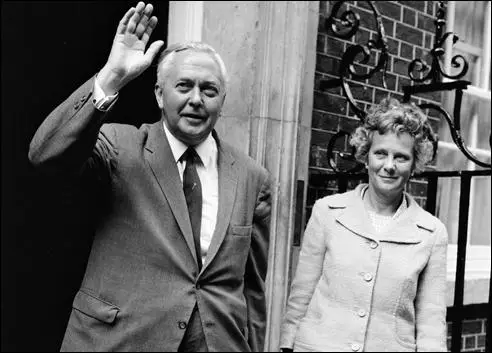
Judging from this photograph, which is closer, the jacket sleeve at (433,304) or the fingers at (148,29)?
the fingers at (148,29)

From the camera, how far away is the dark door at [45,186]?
387 cm

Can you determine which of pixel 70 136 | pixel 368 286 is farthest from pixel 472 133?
pixel 70 136

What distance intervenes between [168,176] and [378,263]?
0.94 metres

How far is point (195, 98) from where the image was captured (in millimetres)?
2441

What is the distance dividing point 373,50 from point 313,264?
82.8 inches

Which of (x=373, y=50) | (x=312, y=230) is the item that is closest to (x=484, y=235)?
(x=373, y=50)

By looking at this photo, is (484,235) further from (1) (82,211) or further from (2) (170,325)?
(2) (170,325)

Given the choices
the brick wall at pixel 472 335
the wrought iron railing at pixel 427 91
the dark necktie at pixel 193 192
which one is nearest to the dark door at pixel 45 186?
the wrought iron railing at pixel 427 91

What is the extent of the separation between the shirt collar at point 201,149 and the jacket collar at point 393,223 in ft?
2.05

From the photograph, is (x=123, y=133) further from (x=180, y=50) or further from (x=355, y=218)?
(x=355, y=218)

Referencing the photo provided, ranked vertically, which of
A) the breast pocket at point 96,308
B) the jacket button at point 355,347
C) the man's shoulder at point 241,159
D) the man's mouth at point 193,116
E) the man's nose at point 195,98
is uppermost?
the man's nose at point 195,98

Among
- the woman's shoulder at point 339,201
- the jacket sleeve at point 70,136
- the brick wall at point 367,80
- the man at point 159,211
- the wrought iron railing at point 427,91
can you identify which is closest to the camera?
the jacket sleeve at point 70,136

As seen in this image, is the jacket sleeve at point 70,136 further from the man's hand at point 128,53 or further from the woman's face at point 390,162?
the woman's face at point 390,162

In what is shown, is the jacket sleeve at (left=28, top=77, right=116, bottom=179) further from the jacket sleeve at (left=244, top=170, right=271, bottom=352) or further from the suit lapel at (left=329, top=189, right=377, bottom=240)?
the suit lapel at (left=329, top=189, right=377, bottom=240)
